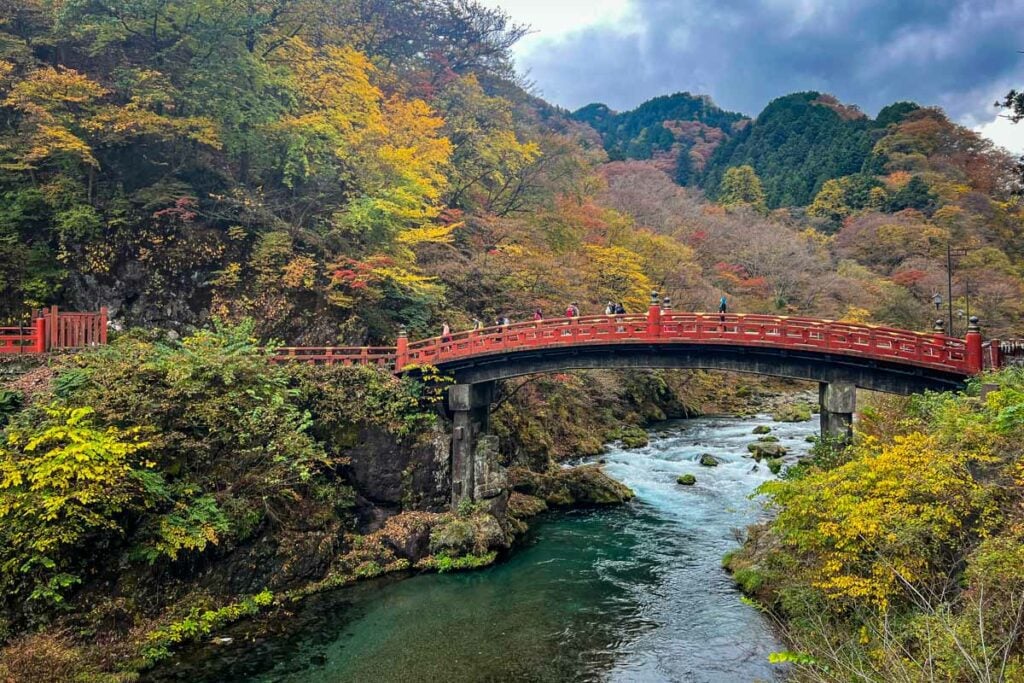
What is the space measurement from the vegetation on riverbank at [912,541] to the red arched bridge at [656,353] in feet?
15.5

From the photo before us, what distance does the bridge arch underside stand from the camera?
743 inches

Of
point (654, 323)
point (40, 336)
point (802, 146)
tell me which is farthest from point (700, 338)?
point (802, 146)

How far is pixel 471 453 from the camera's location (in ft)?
73.6

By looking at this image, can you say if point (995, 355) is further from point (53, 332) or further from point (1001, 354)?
point (53, 332)

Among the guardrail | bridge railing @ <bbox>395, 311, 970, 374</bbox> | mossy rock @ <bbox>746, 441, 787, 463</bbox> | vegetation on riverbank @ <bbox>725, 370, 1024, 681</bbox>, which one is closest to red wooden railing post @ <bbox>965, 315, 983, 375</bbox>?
the guardrail

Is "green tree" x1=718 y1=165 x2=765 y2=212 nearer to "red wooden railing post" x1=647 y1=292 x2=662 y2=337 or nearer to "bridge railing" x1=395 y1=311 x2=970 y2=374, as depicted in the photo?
"bridge railing" x1=395 y1=311 x2=970 y2=374

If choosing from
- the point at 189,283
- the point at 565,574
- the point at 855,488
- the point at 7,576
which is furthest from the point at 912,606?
the point at 189,283

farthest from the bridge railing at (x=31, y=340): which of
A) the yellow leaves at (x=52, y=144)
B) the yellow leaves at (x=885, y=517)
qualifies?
the yellow leaves at (x=885, y=517)

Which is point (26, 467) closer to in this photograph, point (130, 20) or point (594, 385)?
point (130, 20)

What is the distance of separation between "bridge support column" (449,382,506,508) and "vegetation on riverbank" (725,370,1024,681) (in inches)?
415

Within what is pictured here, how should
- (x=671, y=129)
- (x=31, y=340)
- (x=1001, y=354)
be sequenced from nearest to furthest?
(x=1001, y=354), (x=31, y=340), (x=671, y=129)

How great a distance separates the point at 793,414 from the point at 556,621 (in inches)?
1246

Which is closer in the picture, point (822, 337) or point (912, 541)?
point (912, 541)

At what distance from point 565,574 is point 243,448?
9879mm
